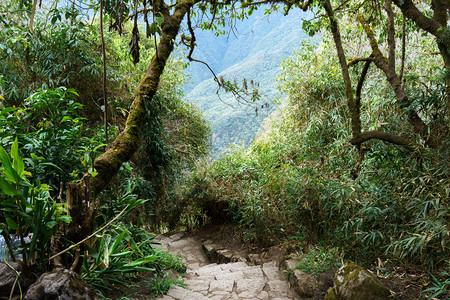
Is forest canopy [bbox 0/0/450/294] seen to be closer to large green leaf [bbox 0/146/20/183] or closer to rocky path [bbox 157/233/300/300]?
large green leaf [bbox 0/146/20/183]

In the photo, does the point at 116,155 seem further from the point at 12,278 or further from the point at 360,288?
the point at 360,288

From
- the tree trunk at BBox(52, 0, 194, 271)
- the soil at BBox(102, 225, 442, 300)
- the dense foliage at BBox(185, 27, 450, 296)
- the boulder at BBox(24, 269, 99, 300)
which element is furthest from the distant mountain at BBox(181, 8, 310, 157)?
the boulder at BBox(24, 269, 99, 300)

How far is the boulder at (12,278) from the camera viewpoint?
1.66m

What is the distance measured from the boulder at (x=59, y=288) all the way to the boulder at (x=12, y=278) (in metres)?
0.12

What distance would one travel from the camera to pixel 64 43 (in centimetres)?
422

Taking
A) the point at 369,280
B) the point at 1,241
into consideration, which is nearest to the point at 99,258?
the point at 1,241

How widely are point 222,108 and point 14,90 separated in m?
17.9

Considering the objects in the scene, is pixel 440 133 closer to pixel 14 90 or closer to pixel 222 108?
pixel 14 90

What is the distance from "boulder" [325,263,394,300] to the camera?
85.6 inches

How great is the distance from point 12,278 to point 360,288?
7.53 ft

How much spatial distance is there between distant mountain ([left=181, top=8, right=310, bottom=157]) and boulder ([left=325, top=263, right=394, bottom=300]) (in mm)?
11580

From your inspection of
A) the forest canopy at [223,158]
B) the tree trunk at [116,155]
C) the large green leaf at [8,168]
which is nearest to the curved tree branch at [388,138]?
the forest canopy at [223,158]

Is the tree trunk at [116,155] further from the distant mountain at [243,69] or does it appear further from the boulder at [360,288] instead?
the distant mountain at [243,69]

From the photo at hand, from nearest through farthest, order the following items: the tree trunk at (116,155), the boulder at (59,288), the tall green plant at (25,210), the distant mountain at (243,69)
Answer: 1. the boulder at (59,288)
2. the tall green plant at (25,210)
3. the tree trunk at (116,155)
4. the distant mountain at (243,69)
